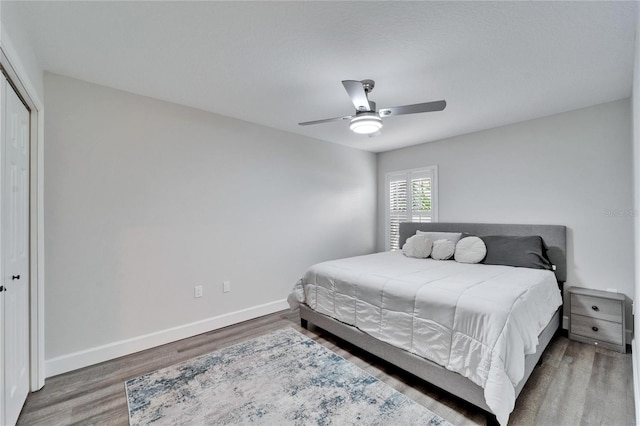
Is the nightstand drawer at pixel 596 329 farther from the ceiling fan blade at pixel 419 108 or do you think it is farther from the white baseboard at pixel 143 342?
the white baseboard at pixel 143 342

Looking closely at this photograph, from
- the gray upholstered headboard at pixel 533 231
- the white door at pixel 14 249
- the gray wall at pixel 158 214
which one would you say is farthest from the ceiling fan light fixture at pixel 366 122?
the gray upholstered headboard at pixel 533 231

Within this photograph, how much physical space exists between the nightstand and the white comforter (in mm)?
248

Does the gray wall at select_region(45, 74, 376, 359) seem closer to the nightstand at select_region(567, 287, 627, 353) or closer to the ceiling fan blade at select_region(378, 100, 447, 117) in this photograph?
the ceiling fan blade at select_region(378, 100, 447, 117)

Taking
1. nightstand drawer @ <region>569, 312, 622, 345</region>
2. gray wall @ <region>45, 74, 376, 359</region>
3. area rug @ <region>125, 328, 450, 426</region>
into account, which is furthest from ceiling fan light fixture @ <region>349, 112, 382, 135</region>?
nightstand drawer @ <region>569, 312, 622, 345</region>

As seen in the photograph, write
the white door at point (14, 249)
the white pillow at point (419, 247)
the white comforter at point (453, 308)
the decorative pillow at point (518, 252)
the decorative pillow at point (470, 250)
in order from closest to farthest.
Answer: the white door at point (14, 249)
the white comforter at point (453, 308)
the decorative pillow at point (518, 252)
the decorative pillow at point (470, 250)
the white pillow at point (419, 247)

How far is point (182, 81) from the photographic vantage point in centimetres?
254

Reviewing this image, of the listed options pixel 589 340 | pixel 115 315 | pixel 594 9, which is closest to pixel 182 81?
pixel 115 315

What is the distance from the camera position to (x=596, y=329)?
9.14 feet

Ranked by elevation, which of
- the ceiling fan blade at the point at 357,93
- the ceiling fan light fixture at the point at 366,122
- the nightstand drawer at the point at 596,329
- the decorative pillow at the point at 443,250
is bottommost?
the nightstand drawer at the point at 596,329

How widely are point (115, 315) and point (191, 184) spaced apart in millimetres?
1453

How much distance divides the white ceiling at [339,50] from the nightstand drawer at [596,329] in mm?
2248

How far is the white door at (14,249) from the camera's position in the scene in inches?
64.2

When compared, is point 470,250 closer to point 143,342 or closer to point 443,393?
point 443,393

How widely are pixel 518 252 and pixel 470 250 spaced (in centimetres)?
48
